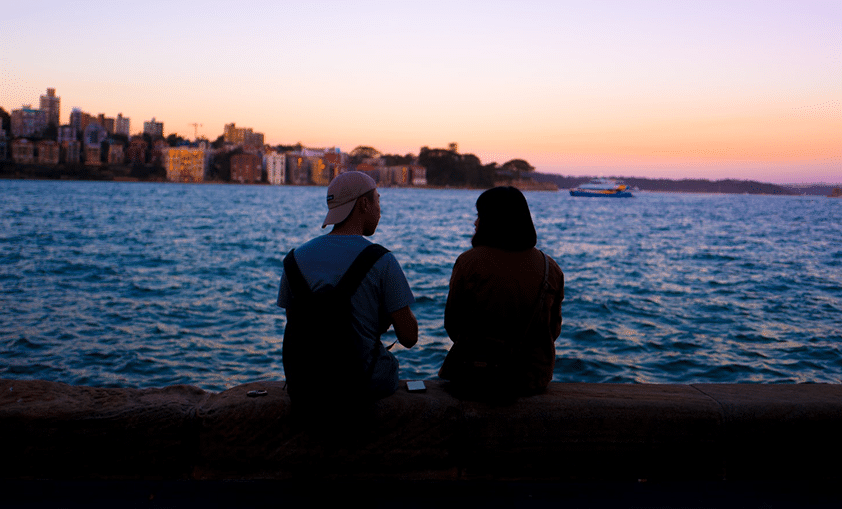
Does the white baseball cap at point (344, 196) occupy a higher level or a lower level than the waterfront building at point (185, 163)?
lower

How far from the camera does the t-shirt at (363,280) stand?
2.43m

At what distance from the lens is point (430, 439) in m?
2.62

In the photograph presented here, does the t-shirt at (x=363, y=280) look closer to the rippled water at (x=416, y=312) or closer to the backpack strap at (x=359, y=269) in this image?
the backpack strap at (x=359, y=269)

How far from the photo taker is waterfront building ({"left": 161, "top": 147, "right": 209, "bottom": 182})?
156125mm

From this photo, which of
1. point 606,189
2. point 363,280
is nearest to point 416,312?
point 363,280

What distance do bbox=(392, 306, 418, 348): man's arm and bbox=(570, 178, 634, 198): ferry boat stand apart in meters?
126

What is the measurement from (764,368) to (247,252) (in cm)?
1722

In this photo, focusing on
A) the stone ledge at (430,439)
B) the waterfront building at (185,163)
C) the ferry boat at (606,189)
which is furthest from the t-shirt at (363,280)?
the waterfront building at (185,163)

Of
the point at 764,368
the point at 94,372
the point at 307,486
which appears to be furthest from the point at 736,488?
the point at 94,372

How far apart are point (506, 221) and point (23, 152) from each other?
542 ft

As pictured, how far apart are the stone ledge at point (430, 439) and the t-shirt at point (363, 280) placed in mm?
315

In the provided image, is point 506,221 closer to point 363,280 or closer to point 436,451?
→ point 363,280

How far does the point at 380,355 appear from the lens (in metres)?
2.67

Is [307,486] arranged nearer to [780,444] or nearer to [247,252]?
[780,444]
